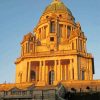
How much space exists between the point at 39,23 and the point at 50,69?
1808 centimetres

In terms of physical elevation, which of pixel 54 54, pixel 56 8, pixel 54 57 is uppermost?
pixel 56 8

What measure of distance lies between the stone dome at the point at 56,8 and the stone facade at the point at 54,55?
2304 mm

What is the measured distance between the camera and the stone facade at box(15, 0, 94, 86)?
74.8m

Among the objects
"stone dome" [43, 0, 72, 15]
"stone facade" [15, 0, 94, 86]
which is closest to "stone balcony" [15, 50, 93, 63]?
"stone facade" [15, 0, 94, 86]

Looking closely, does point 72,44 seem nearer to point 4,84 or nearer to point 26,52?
point 26,52

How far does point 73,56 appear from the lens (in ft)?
245

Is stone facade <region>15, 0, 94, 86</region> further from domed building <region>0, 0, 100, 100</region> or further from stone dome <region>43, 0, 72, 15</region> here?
stone dome <region>43, 0, 72, 15</region>

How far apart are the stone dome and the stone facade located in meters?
2.30

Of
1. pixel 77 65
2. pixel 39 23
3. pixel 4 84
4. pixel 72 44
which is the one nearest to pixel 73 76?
pixel 77 65

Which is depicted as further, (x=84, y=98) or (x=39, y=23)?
(x=39, y=23)

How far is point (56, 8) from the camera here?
91750 millimetres

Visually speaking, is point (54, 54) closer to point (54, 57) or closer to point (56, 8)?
point (54, 57)

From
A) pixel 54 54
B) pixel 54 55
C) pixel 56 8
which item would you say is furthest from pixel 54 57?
pixel 56 8

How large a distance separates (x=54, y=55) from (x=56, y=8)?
68.3 ft
